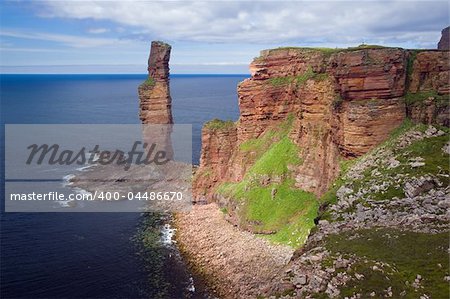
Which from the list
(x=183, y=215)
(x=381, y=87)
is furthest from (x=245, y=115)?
(x=381, y=87)

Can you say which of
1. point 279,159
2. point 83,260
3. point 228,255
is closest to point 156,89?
point 279,159

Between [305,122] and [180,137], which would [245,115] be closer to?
[305,122]

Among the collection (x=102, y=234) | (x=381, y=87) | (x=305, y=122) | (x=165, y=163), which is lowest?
(x=102, y=234)

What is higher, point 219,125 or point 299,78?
point 299,78

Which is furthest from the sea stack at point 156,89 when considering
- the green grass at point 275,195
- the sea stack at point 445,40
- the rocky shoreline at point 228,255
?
the sea stack at point 445,40

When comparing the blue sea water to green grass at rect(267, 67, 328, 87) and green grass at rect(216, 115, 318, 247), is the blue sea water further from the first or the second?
green grass at rect(267, 67, 328, 87)

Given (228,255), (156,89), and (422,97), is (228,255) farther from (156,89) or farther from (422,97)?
(156,89)

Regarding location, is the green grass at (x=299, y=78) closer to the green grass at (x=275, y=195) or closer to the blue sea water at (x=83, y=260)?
the green grass at (x=275, y=195)
